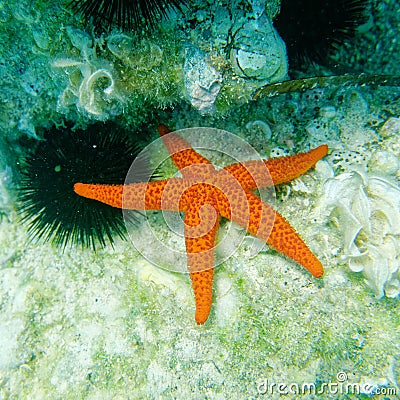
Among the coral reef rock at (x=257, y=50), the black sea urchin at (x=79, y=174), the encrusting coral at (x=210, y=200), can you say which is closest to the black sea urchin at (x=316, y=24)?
the coral reef rock at (x=257, y=50)

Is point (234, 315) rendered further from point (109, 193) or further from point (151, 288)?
point (109, 193)

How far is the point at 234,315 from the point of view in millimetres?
3658

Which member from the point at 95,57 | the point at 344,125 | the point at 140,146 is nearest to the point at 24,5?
the point at 95,57

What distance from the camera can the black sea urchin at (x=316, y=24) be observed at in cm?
363

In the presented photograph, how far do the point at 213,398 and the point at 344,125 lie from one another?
3.25 meters

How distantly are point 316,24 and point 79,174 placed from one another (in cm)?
309

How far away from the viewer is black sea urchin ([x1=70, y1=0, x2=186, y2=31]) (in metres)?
2.86

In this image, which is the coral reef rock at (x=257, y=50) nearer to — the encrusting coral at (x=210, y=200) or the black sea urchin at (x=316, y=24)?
the black sea urchin at (x=316, y=24)

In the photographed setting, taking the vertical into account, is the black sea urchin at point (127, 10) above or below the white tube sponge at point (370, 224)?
above
